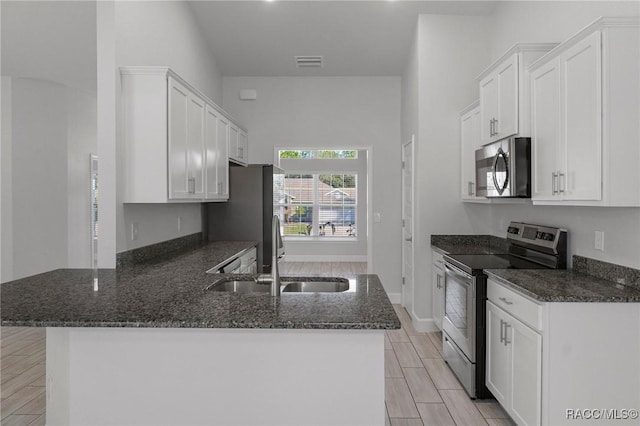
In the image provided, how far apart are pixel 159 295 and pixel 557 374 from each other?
2028 mm

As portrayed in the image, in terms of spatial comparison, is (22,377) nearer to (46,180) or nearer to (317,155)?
(46,180)

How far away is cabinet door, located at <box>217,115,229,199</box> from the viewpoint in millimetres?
4391

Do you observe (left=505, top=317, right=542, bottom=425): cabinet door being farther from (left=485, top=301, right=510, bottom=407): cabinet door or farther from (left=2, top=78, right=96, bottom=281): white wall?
(left=2, top=78, right=96, bottom=281): white wall

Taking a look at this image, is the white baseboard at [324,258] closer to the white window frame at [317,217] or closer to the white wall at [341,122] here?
the white window frame at [317,217]

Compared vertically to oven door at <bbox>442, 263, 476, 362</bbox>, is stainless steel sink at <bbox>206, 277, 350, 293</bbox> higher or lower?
higher

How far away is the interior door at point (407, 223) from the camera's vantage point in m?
4.99

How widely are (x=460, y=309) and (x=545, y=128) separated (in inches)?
56.0

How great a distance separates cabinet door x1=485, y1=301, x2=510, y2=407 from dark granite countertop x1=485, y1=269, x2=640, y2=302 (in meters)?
0.25

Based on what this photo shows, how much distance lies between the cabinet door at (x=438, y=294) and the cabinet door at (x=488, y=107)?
54.4 inches

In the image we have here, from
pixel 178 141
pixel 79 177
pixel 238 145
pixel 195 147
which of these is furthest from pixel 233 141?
pixel 79 177

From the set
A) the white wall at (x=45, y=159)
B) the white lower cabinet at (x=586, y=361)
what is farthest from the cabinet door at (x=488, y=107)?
the white wall at (x=45, y=159)

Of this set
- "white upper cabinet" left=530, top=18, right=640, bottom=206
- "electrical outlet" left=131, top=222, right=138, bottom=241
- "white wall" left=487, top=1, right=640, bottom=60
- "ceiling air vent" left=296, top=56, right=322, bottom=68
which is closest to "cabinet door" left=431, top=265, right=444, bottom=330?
"white upper cabinet" left=530, top=18, right=640, bottom=206

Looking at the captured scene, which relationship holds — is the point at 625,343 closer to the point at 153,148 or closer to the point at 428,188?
the point at 428,188

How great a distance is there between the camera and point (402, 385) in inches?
126
